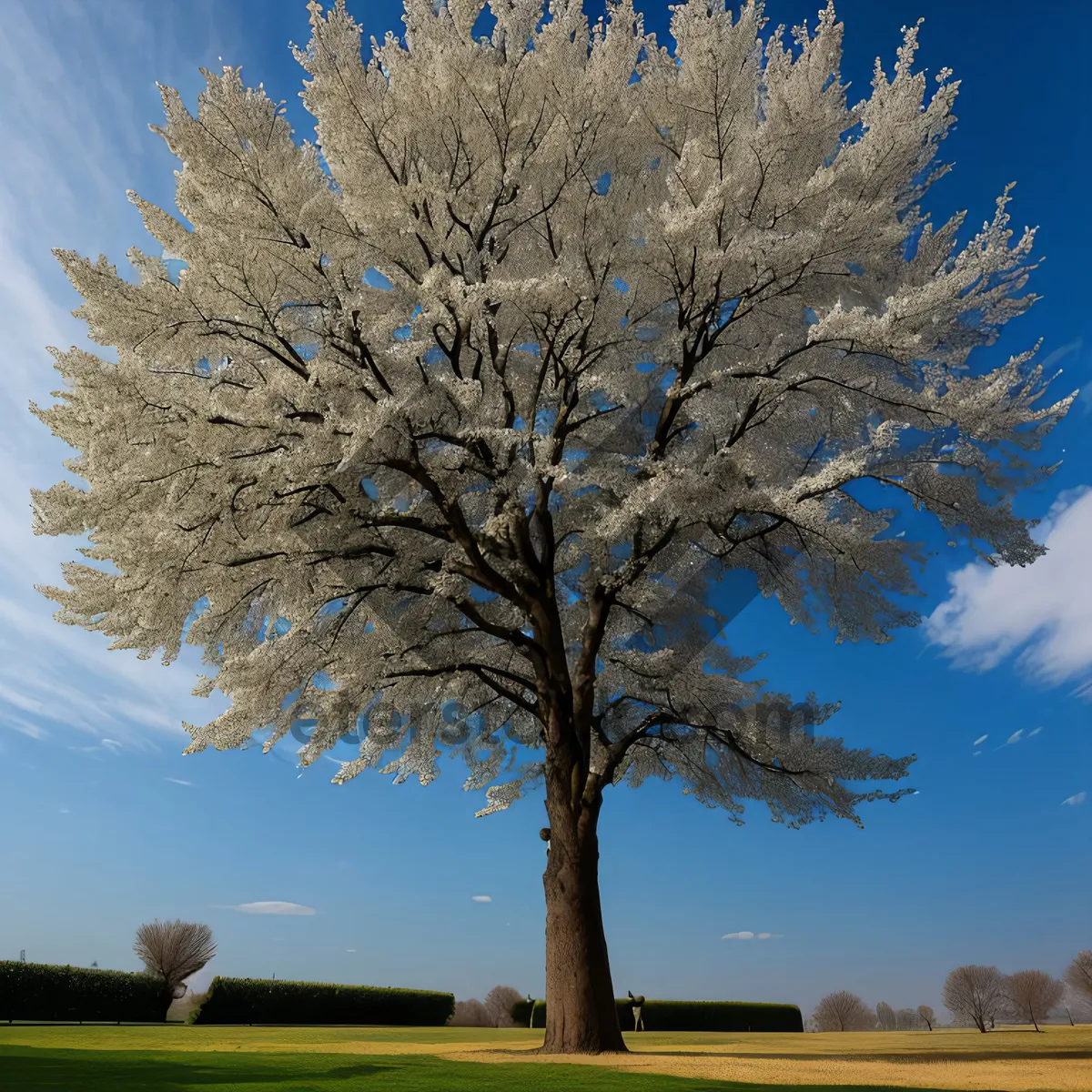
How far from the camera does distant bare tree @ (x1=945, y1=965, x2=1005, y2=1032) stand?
2195 centimetres

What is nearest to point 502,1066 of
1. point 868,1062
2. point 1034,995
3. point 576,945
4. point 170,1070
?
point 576,945


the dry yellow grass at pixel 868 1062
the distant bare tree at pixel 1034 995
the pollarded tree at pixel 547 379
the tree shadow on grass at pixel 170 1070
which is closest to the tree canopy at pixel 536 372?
the pollarded tree at pixel 547 379

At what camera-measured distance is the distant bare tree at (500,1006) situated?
95.9ft

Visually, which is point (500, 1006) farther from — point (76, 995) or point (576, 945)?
point (576, 945)

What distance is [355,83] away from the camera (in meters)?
11.2

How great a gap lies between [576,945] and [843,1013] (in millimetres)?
20785

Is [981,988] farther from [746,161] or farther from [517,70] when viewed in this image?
[517,70]

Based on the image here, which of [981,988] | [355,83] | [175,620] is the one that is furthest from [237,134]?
[981,988]

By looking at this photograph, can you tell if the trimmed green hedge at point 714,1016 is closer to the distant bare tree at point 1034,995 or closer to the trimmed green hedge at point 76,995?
the distant bare tree at point 1034,995

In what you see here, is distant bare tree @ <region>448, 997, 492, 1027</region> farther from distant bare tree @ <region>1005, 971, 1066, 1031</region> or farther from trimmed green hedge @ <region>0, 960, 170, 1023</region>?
distant bare tree @ <region>1005, 971, 1066, 1031</region>

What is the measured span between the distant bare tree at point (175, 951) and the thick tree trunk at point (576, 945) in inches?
677

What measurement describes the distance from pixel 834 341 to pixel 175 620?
30.5 ft

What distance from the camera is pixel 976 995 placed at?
865 inches

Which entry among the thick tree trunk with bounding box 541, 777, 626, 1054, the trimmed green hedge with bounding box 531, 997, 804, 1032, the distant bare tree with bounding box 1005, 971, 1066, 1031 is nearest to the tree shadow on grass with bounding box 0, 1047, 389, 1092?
the thick tree trunk with bounding box 541, 777, 626, 1054
